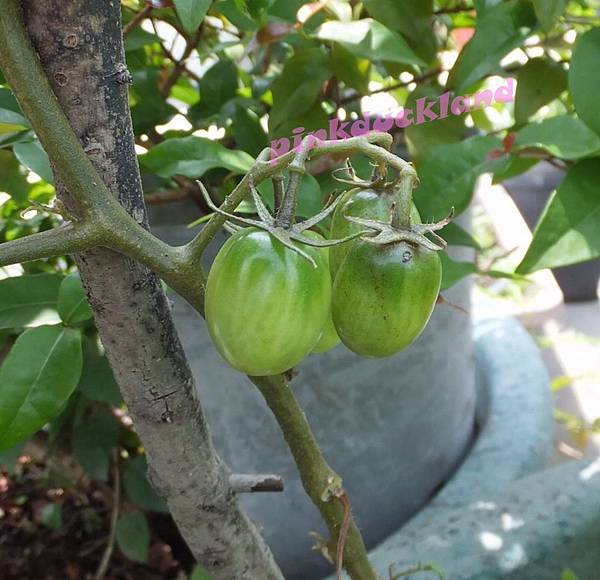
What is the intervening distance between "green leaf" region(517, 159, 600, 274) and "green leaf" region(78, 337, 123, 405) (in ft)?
Answer: 1.11

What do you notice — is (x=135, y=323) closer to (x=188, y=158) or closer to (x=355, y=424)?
(x=188, y=158)

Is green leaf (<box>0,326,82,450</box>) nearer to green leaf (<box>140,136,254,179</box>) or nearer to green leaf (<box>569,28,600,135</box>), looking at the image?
green leaf (<box>140,136,254,179</box>)

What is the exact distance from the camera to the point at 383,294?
26 cm

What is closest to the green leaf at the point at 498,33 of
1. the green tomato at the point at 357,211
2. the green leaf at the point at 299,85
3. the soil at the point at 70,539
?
the green leaf at the point at 299,85

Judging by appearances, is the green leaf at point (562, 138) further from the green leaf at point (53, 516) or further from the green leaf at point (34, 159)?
the green leaf at point (53, 516)

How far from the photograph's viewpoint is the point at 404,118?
443mm

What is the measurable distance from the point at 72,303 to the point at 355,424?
1.10 ft

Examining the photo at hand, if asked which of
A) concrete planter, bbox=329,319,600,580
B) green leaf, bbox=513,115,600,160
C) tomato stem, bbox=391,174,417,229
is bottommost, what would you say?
concrete planter, bbox=329,319,600,580

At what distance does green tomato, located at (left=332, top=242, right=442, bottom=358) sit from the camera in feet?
0.85

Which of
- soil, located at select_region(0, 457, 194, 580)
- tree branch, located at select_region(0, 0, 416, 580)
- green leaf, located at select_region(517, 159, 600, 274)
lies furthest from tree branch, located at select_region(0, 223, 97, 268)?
soil, located at select_region(0, 457, 194, 580)

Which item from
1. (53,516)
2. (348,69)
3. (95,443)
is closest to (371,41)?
(348,69)

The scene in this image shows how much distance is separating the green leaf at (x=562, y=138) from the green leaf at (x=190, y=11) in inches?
9.2

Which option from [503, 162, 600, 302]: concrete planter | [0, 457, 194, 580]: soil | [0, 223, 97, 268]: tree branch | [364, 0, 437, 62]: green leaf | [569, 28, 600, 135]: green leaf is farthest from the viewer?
[503, 162, 600, 302]: concrete planter

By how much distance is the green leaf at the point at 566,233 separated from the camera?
37 cm
